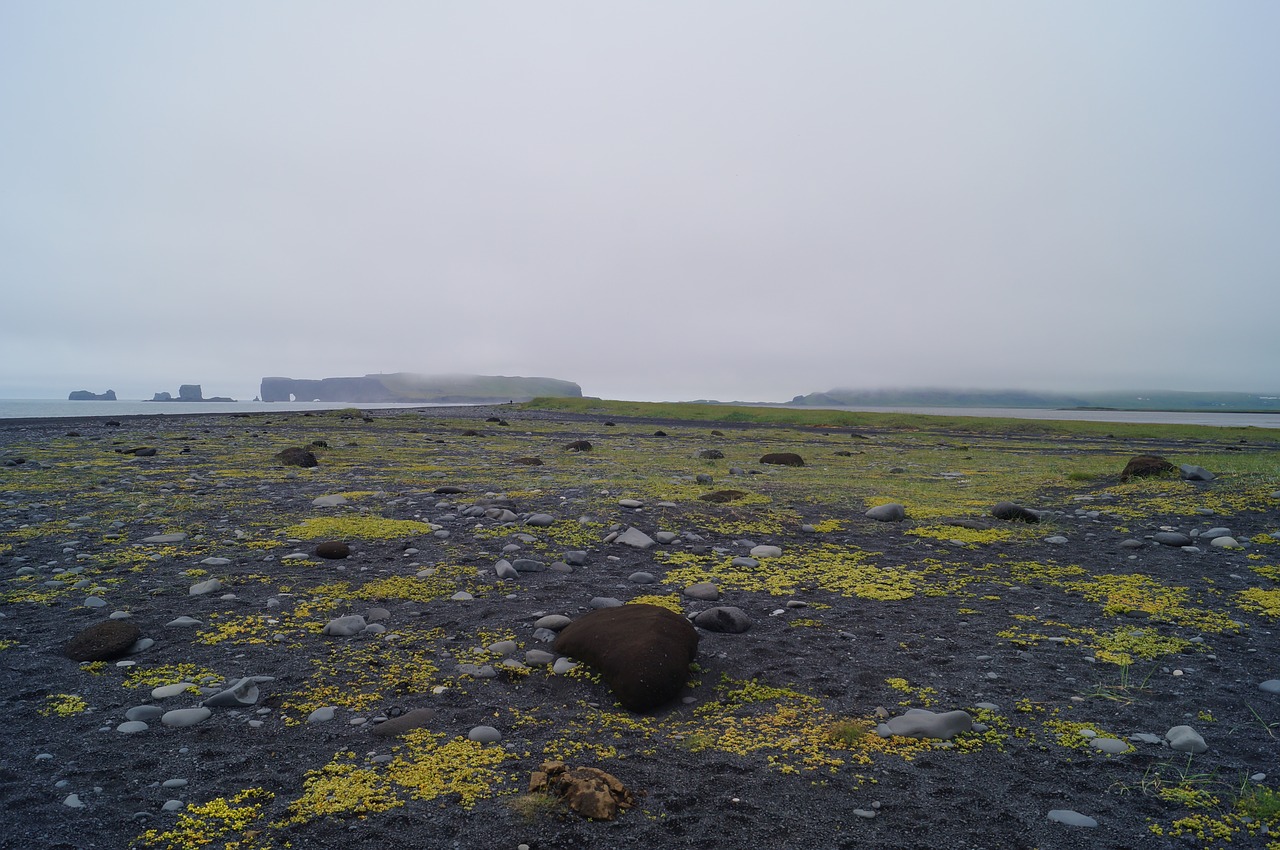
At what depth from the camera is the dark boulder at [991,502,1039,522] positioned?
11.6 metres

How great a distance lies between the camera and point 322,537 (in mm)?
9703

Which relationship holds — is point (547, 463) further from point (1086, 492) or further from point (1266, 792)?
point (1266, 792)

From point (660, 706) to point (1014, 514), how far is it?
9449mm

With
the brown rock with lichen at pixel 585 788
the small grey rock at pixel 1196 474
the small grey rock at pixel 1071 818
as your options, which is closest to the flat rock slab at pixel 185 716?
the brown rock with lichen at pixel 585 788

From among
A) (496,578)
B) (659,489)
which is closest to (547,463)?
(659,489)

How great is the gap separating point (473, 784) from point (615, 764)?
0.88m

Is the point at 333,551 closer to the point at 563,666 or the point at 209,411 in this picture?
the point at 563,666

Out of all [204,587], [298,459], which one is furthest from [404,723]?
[298,459]

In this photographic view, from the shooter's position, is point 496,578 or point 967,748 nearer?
point 967,748

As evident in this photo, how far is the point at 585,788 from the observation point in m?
3.64

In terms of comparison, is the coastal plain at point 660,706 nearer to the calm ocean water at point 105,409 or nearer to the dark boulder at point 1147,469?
the dark boulder at point 1147,469

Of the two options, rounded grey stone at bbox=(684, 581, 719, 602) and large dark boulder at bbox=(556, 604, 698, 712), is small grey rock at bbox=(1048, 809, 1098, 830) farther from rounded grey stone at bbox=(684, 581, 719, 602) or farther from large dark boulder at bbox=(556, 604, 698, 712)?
rounded grey stone at bbox=(684, 581, 719, 602)

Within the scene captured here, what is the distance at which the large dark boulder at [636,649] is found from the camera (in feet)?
16.4

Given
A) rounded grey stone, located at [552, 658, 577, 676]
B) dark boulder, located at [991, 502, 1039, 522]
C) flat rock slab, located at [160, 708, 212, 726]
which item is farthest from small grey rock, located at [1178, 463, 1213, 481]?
flat rock slab, located at [160, 708, 212, 726]
